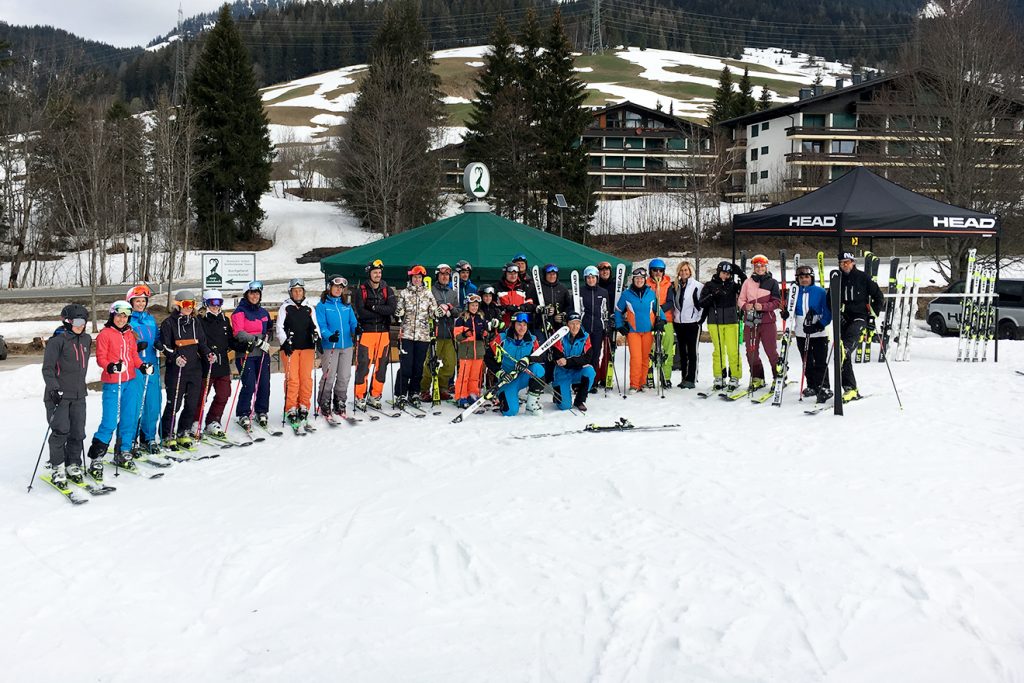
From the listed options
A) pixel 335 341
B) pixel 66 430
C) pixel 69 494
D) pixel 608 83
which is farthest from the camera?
pixel 608 83

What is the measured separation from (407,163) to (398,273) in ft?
83.0

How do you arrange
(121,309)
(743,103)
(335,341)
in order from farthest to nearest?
(743,103), (335,341), (121,309)

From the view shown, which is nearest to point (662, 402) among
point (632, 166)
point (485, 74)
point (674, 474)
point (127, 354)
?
point (674, 474)

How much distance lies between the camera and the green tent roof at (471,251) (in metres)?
13.1

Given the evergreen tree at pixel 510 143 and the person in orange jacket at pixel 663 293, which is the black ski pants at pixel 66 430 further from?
the evergreen tree at pixel 510 143

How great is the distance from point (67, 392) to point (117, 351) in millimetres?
618

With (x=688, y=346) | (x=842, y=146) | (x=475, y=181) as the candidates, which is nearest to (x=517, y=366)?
(x=688, y=346)

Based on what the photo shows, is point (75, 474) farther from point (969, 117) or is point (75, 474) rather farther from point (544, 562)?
point (969, 117)

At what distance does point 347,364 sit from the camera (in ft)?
30.9

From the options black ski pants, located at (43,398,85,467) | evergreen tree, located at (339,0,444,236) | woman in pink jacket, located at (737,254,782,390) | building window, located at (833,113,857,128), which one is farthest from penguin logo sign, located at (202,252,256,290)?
building window, located at (833,113,857,128)

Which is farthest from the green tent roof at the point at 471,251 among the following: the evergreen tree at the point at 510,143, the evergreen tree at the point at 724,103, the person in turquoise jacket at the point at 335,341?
the evergreen tree at the point at 724,103

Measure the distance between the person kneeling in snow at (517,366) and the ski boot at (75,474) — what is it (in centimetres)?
464

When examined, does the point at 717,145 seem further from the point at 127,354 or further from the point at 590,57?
the point at 590,57

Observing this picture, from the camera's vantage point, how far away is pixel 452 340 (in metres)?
10.2
